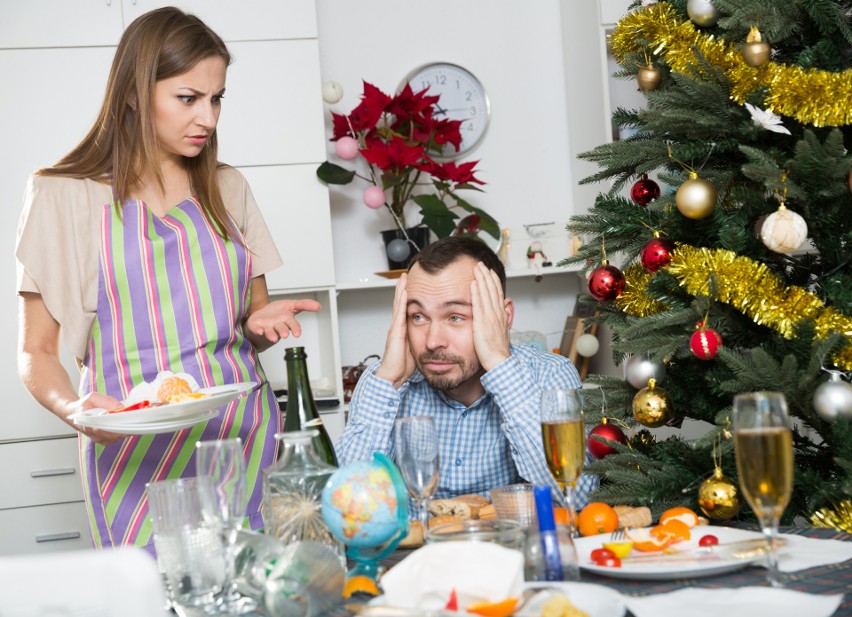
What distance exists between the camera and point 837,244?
151cm

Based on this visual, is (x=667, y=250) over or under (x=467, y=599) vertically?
over

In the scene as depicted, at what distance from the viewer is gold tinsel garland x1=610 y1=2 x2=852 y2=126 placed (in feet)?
4.51

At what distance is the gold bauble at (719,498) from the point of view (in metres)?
1.25

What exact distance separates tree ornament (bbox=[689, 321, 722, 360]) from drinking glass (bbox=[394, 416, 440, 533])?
1.73ft

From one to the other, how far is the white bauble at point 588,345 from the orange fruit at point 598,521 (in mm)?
2101

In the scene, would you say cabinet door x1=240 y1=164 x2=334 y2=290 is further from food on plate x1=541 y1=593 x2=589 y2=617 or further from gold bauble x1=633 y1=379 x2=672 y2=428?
food on plate x1=541 y1=593 x2=589 y2=617

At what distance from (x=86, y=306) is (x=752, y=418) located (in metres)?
1.26

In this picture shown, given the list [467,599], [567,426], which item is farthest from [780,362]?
[467,599]

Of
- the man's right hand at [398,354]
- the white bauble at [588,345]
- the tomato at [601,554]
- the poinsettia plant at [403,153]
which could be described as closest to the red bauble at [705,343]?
the tomato at [601,554]

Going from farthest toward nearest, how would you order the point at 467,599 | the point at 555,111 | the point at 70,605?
the point at 555,111, the point at 467,599, the point at 70,605

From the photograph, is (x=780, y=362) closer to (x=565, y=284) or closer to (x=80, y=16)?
(x=565, y=284)

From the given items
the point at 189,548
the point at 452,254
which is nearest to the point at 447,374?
the point at 452,254

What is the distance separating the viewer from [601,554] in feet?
3.30

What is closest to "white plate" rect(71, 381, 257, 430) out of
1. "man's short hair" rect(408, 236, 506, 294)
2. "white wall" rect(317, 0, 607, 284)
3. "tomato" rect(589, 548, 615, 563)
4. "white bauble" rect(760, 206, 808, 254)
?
"man's short hair" rect(408, 236, 506, 294)
